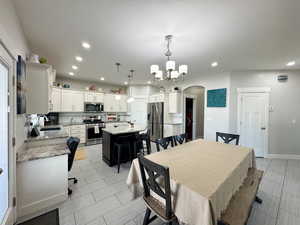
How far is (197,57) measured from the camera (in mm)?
3174

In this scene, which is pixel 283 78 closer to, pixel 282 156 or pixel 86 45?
pixel 282 156

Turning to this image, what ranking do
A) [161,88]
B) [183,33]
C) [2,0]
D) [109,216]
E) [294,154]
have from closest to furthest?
[2,0] < [109,216] < [183,33] < [294,154] < [161,88]

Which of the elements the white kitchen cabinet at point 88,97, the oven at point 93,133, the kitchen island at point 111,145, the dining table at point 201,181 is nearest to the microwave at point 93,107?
the white kitchen cabinet at point 88,97

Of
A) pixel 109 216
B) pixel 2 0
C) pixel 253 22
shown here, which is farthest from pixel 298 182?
pixel 2 0

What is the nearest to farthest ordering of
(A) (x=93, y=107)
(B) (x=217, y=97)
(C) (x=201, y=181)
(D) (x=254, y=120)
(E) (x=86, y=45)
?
(C) (x=201, y=181) < (E) (x=86, y=45) < (D) (x=254, y=120) < (B) (x=217, y=97) < (A) (x=93, y=107)

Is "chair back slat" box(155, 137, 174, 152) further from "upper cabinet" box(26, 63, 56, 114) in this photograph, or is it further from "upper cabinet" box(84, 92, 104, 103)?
"upper cabinet" box(84, 92, 104, 103)

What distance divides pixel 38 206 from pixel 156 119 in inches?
180

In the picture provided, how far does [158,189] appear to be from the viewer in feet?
4.42

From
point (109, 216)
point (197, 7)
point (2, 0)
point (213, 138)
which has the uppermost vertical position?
point (197, 7)

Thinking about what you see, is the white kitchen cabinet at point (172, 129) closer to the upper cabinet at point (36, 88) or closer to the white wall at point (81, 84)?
the white wall at point (81, 84)

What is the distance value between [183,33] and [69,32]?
6.11ft

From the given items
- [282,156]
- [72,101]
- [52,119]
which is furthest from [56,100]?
[282,156]

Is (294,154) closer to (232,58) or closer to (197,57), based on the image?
(232,58)

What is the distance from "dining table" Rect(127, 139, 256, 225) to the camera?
3.59 ft
